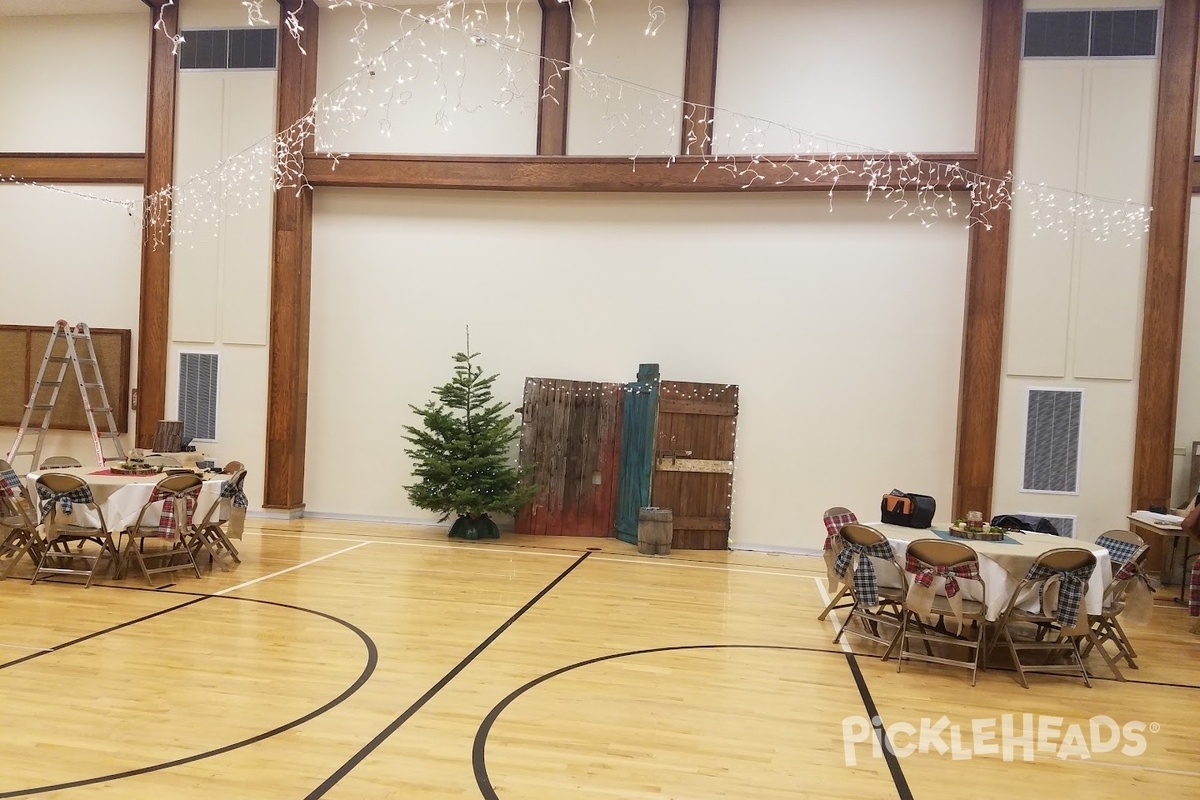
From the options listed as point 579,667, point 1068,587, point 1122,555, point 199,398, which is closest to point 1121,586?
point 1122,555

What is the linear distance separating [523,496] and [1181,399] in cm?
683

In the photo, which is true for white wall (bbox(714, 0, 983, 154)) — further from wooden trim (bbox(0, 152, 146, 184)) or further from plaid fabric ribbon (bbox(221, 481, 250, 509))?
wooden trim (bbox(0, 152, 146, 184))

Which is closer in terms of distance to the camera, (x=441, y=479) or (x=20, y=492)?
(x=20, y=492)

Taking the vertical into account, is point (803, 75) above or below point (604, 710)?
above

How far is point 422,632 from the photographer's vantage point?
5.76 metres

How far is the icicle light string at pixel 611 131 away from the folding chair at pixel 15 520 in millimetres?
4435

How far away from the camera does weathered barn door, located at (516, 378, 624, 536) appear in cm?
992

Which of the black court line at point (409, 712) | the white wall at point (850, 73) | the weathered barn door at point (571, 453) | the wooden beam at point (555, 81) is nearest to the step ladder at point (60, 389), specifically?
the weathered barn door at point (571, 453)

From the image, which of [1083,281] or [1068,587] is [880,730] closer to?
[1068,587]

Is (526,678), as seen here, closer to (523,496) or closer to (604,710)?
(604,710)

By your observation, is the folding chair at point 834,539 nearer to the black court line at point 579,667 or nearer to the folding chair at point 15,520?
the black court line at point 579,667

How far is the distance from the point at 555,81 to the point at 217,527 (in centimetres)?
603


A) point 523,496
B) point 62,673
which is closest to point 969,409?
point 523,496

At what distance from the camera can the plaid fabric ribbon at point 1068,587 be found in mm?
5281
